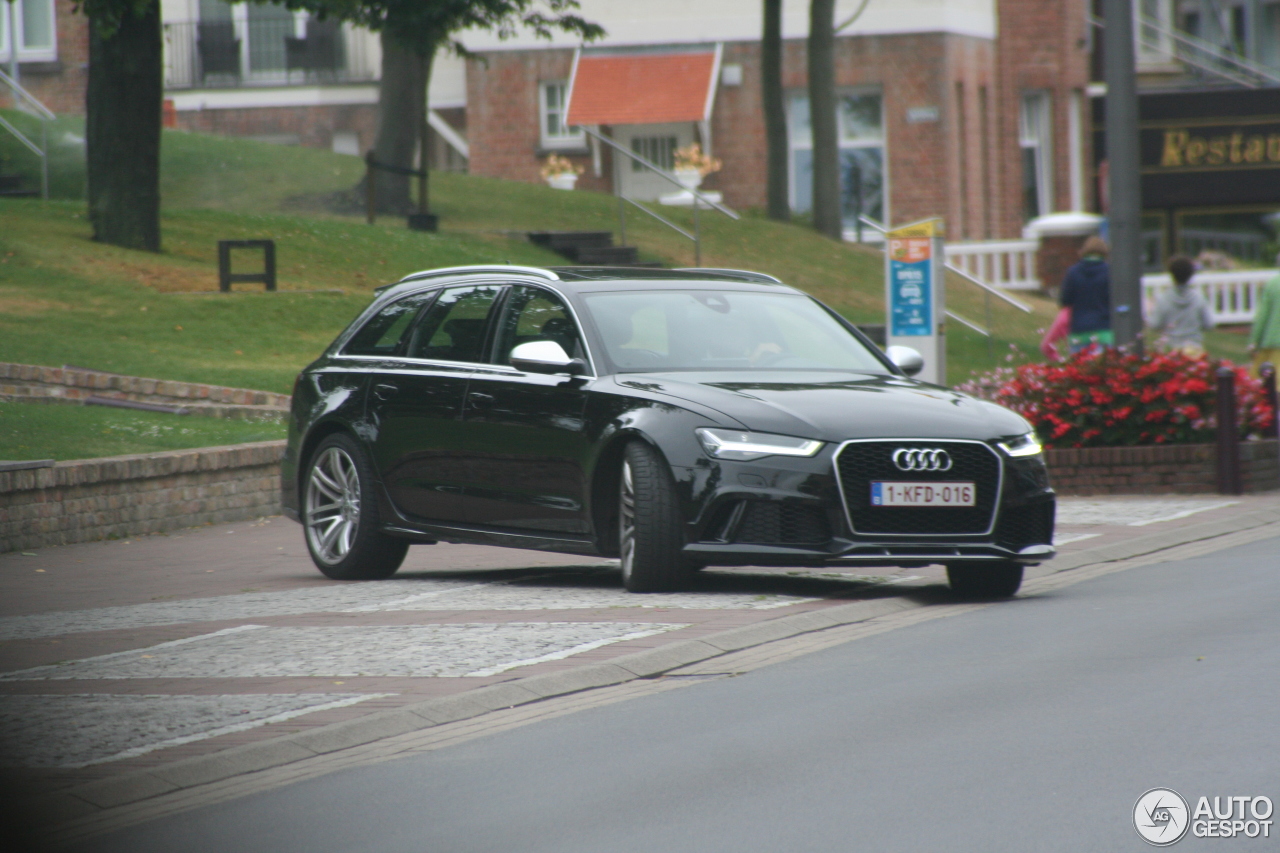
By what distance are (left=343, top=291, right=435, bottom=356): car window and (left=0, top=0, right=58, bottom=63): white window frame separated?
37564 millimetres

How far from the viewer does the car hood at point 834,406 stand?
8.95m

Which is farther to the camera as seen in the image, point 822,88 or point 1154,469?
point 822,88

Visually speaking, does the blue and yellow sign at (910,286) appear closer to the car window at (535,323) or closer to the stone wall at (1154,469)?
the stone wall at (1154,469)

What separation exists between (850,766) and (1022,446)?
11.8ft

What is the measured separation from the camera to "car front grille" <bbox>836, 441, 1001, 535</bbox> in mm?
8898

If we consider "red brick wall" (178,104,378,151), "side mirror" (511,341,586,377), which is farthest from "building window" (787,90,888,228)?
"side mirror" (511,341,586,377)

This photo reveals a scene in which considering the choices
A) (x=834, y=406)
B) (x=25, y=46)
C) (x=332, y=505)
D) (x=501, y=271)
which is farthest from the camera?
(x=25, y=46)

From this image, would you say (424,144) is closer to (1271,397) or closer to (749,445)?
(1271,397)

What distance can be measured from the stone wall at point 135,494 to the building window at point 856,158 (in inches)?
1149

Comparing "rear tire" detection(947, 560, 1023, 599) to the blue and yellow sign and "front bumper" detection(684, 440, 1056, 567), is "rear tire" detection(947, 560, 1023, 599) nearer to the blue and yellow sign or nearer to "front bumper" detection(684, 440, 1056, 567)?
"front bumper" detection(684, 440, 1056, 567)

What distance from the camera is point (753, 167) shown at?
4400 centimetres

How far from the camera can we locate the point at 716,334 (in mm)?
10102

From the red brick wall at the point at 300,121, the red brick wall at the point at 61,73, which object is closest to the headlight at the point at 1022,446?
the red brick wall at the point at 61,73
